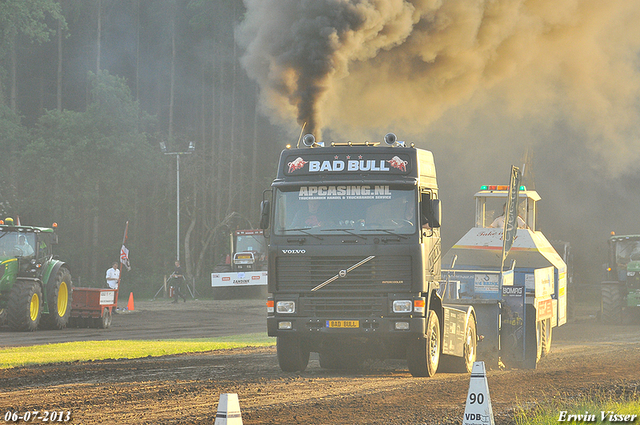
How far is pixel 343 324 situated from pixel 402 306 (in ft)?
2.79

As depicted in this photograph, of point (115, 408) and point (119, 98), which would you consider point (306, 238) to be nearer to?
point (115, 408)

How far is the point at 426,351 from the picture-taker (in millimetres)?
11719

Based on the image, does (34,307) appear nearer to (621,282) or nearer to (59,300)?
(59,300)

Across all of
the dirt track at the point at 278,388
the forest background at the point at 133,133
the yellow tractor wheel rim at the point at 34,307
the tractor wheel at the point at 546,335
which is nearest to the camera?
the dirt track at the point at 278,388

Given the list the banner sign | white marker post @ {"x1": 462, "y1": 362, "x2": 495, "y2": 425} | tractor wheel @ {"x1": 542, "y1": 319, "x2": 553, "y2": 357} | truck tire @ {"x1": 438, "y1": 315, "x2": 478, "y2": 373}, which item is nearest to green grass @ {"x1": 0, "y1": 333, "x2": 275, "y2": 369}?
truck tire @ {"x1": 438, "y1": 315, "x2": 478, "y2": 373}

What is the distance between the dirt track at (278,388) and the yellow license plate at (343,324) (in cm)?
77

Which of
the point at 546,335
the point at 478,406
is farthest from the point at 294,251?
the point at 546,335

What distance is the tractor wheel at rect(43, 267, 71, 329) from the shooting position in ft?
71.7

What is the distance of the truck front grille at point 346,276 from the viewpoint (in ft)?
36.8

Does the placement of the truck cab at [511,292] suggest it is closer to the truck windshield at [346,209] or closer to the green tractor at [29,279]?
the truck windshield at [346,209]

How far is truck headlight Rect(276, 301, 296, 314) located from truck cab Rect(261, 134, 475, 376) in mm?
14

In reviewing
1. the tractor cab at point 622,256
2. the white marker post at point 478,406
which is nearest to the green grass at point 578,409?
the white marker post at point 478,406

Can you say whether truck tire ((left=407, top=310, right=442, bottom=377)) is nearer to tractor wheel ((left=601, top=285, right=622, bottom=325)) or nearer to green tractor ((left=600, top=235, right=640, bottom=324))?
green tractor ((left=600, top=235, right=640, bottom=324))

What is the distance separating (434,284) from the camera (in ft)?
39.2
